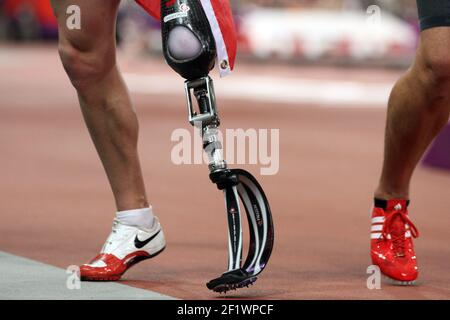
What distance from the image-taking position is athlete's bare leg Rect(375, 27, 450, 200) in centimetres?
437

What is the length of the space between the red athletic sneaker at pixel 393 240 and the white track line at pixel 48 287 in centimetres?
98

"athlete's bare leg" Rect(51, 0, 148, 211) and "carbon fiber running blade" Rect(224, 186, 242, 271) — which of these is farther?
"athlete's bare leg" Rect(51, 0, 148, 211)

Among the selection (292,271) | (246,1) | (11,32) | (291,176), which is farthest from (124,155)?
(11,32)

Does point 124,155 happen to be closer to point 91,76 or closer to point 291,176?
point 91,76

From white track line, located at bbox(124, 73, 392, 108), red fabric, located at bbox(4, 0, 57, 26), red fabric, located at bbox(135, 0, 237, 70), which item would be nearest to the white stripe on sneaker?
red fabric, located at bbox(135, 0, 237, 70)

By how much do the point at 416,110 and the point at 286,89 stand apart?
41.9ft

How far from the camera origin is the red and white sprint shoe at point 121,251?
449cm

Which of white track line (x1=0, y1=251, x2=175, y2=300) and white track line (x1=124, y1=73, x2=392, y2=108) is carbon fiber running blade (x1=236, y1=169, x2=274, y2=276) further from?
white track line (x1=124, y1=73, x2=392, y2=108)

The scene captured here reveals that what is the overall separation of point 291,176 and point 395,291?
3792mm

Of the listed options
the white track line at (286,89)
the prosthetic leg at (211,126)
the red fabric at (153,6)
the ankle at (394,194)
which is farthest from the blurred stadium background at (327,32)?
the prosthetic leg at (211,126)

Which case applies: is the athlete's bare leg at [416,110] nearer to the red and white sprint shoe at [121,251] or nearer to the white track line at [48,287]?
the red and white sprint shoe at [121,251]

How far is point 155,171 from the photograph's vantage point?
8359mm

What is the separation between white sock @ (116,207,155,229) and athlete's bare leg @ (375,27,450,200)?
94 centimetres

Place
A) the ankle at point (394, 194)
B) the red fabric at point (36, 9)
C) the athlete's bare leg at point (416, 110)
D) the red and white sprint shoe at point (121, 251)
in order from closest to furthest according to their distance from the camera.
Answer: the athlete's bare leg at point (416, 110), the red and white sprint shoe at point (121, 251), the ankle at point (394, 194), the red fabric at point (36, 9)
